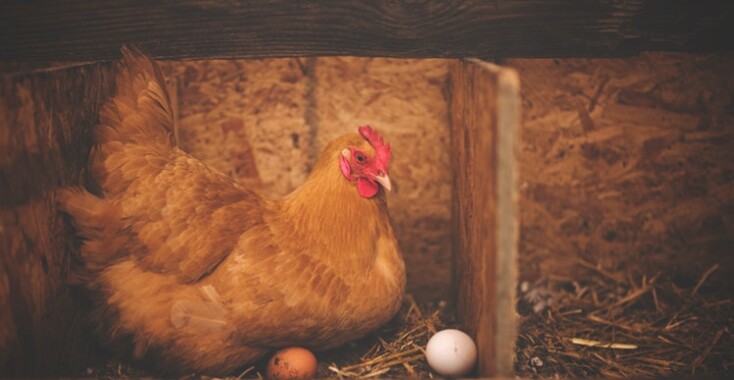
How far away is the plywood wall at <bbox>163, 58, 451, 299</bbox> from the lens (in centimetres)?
255

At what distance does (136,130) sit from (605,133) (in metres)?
1.80

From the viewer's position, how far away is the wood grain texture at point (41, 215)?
5.62 feet

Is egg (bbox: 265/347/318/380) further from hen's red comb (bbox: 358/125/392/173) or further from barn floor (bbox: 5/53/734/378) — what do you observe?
hen's red comb (bbox: 358/125/392/173)

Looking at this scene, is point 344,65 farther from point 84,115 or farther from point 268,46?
point 84,115

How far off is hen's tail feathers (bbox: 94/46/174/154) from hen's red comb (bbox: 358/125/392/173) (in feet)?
2.20

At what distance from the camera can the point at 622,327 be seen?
244cm

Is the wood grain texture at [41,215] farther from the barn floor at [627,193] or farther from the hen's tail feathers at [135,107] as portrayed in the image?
the barn floor at [627,193]

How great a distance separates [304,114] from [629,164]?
1.35 metres

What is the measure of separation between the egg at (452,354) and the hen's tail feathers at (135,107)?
1098 mm

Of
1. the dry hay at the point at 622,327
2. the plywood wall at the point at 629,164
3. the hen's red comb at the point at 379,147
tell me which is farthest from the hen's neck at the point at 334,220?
the plywood wall at the point at 629,164

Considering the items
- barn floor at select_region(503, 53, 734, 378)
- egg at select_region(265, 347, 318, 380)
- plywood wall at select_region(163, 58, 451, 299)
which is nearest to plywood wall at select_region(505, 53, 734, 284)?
barn floor at select_region(503, 53, 734, 378)

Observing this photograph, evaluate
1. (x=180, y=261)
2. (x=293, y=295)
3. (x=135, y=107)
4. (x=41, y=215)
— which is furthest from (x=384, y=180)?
(x=41, y=215)

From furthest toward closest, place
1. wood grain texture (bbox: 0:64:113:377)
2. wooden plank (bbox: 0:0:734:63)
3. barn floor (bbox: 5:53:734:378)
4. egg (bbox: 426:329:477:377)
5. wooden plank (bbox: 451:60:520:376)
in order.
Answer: barn floor (bbox: 5:53:734:378) → egg (bbox: 426:329:477:377) → wooden plank (bbox: 0:0:734:63) → wood grain texture (bbox: 0:64:113:377) → wooden plank (bbox: 451:60:520:376)

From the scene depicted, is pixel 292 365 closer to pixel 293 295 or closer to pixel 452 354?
pixel 293 295
